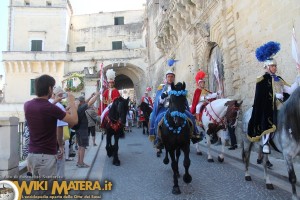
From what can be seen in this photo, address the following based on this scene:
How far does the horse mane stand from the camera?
14.0 feet

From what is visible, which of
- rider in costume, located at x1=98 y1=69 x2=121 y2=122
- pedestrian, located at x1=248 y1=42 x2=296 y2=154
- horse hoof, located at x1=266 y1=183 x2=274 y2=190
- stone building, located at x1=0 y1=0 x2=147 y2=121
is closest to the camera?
pedestrian, located at x1=248 y1=42 x2=296 y2=154

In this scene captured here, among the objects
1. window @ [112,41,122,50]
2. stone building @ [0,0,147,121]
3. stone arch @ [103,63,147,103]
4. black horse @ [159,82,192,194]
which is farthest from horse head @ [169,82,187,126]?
window @ [112,41,122,50]

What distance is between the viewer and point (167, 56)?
25.2 metres

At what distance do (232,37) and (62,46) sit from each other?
32.6 m

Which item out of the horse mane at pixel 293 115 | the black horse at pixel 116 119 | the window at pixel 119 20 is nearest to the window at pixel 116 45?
the window at pixel 119 20

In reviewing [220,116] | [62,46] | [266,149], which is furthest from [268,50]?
[62,46]

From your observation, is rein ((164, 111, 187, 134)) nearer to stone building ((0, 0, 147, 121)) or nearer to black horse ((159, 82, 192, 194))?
black horse ((159, 82, 192, 194))

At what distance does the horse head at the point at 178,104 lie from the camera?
5135 mm

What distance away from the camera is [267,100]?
16.5 ft

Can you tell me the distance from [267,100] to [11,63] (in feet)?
127

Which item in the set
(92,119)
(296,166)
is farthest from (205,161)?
(92,119)

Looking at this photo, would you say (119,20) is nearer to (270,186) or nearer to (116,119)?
(116,119)

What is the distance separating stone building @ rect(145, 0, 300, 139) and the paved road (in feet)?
10.3

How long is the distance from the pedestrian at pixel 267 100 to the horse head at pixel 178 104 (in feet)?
4.45
